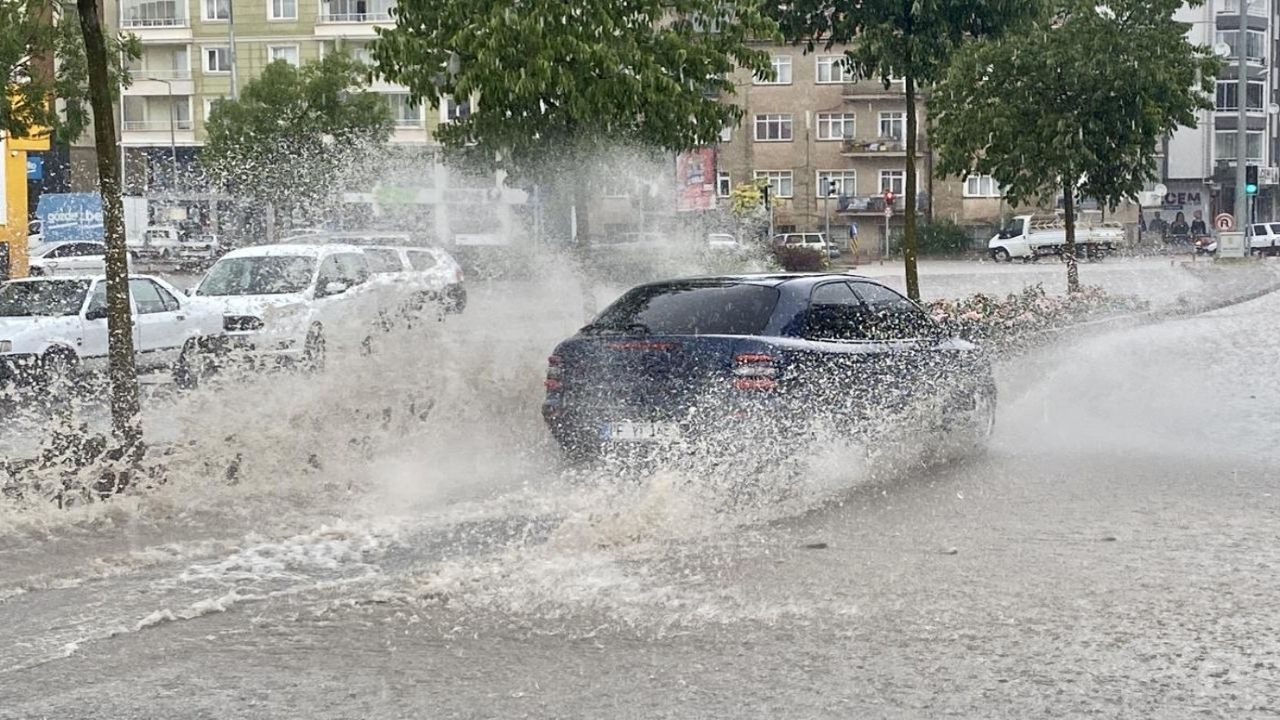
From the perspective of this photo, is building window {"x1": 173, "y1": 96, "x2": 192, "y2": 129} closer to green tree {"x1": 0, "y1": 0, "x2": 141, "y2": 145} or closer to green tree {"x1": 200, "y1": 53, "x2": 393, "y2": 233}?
green tree {"x1": 200, "y1": 53, "x2": 393, "y2": 233}

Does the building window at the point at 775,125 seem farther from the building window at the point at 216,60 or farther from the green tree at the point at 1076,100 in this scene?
the green tree at the point at 1076,100

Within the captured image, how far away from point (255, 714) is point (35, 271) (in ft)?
80.4

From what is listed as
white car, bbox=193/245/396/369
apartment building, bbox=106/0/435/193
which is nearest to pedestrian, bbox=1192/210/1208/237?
apartment building, bbox=106/0/435/193

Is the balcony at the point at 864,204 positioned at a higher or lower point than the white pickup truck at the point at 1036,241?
higher

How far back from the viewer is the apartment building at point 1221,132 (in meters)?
74.6

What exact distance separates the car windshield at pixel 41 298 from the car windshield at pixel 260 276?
7.84ft

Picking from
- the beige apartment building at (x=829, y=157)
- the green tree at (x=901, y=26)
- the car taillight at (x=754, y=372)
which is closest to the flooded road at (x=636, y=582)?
the car taillight at (x=754, y=372)

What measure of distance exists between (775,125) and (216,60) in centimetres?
2496

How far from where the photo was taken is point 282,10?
65.3 meters

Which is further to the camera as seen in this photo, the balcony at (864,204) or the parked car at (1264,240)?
the balcony at (864,204)

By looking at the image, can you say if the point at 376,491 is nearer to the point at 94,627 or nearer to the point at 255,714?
the point at 94,627

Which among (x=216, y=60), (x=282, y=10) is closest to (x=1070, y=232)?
(x=282, y=10)

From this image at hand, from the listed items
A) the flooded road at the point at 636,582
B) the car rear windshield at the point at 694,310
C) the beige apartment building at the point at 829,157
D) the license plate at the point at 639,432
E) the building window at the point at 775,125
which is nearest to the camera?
the flooded road at the point at 636,582

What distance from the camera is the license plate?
9.71 m
